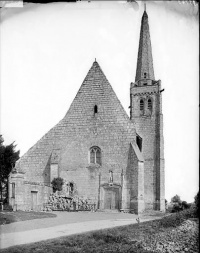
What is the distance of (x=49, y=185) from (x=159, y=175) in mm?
9127

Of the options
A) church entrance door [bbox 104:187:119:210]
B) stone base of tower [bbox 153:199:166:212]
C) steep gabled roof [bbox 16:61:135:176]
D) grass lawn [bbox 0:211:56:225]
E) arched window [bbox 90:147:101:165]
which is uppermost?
steep gabled roof [bbox 16:61:135:176]

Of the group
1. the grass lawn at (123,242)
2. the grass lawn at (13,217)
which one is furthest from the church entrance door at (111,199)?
the grass lawn at (123,242)

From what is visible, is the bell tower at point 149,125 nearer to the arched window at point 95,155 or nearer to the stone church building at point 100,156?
the stone church building at point 100,156

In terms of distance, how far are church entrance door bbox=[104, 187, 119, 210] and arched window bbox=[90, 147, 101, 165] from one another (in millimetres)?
2415

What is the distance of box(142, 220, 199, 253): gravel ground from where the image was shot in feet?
28.2

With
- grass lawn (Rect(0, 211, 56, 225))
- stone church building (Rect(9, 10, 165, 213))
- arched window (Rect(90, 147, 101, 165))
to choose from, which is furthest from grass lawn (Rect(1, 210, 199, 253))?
arched window (Rect(90, 147, 101, 165))

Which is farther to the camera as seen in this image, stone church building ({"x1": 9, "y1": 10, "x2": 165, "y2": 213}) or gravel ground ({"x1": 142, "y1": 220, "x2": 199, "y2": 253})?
stone church building ({"x1": 9, "y1": 10, "x2": 165, "y2": 213})

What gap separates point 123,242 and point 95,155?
1813cm

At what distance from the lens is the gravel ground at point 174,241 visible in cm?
859

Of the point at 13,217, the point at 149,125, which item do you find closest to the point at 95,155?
the point at 149,125

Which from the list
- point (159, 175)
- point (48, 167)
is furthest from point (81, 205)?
point (159, 175)

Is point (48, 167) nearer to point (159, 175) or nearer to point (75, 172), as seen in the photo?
point (75, 172)

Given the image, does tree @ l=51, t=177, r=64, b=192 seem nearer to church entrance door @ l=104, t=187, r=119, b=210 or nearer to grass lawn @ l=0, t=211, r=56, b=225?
church entrance door @ l=104, t=187, r=119, b=210

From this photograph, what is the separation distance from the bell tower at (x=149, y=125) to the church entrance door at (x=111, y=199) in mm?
2868
